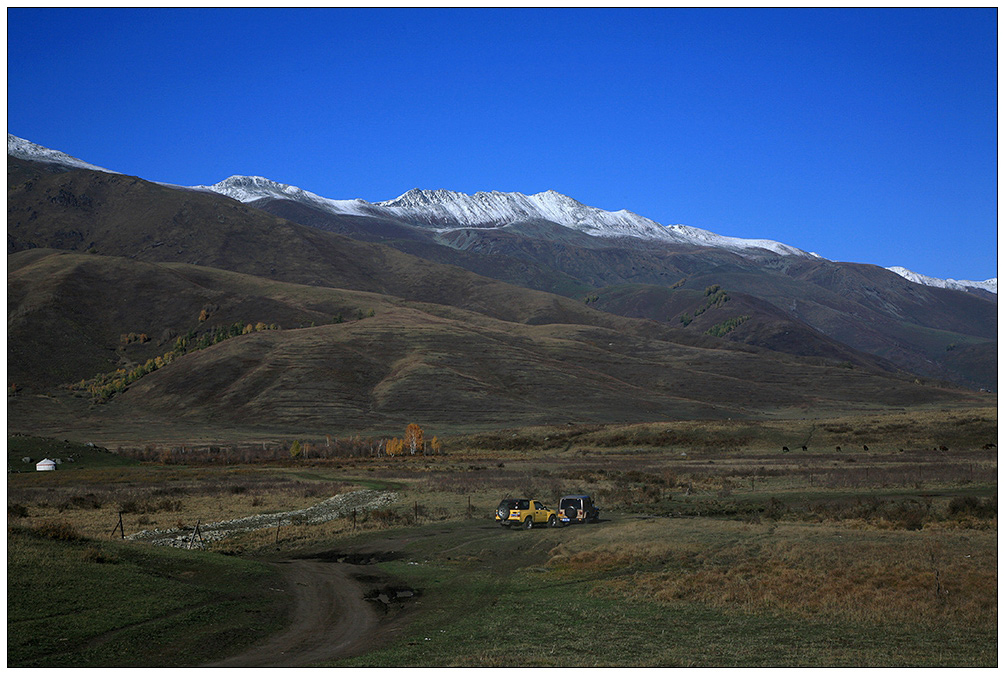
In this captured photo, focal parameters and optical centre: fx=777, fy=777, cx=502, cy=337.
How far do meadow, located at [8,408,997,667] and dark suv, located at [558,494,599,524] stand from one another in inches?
58.0

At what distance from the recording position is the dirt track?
20.4 metres

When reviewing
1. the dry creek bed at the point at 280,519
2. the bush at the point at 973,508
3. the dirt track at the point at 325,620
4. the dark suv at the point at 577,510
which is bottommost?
the dry creek bed at the point at 280,519

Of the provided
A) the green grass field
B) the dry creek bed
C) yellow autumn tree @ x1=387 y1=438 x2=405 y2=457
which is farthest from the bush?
yellow autumn tree @ x1=387 y1=438 x2=405 y2=457

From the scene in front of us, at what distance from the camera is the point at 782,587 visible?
25.4 m

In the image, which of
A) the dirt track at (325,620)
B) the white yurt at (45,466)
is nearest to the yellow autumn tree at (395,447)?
the white yurt at (45,466)

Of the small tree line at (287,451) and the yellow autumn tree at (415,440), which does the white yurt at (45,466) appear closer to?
the small tree line at (287,451)

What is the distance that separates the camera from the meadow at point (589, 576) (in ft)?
65.9

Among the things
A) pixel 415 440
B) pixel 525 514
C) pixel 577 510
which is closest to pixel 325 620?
pixel 525 514

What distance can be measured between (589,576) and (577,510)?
12.7 meters

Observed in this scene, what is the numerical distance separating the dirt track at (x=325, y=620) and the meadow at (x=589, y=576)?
69cm

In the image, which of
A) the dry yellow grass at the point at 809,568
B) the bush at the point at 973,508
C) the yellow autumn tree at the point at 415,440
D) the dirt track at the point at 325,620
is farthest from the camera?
the yellow autumn tree at the point at 415,440

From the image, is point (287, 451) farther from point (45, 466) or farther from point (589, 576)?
point (589, 576)

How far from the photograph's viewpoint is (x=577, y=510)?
42344 mm

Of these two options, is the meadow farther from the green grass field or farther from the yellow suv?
the yellow suv
